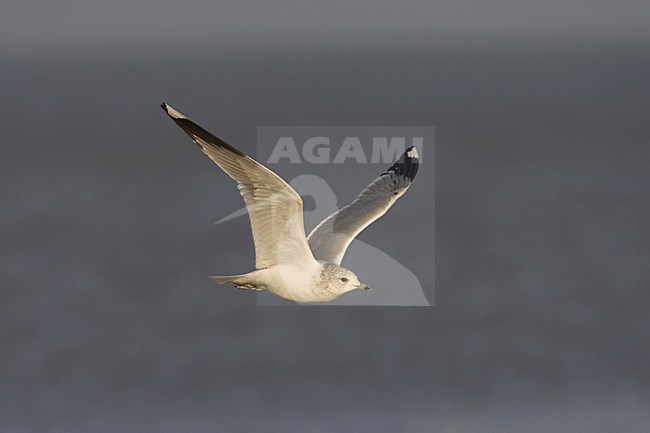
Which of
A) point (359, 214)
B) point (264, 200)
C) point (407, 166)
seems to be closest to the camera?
point (264, 200)

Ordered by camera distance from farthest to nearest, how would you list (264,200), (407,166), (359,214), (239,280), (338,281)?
(407,166) < (359,214) < (239,280) < (338,281) < (264,200)

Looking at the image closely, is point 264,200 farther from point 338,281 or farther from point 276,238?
point 338,281

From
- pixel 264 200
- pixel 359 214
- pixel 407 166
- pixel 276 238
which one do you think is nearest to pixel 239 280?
pixel 276 238

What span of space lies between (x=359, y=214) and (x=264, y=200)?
145 cm

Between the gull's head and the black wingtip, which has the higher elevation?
the black wingtip

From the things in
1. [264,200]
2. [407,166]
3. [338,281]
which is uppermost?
[407,166]

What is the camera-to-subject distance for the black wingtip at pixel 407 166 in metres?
10.1

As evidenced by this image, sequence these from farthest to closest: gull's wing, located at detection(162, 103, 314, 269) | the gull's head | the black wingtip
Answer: the black wingtip
the gull's head
gull's wing, located at detection(162, 103, 314, 269)

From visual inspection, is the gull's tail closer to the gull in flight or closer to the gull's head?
the gull in flight

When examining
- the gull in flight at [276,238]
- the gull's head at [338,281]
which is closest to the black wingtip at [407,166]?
the gull in flight at [276,238]

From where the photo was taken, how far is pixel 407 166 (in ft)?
33.5

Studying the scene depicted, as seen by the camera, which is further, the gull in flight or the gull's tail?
the gull's tail

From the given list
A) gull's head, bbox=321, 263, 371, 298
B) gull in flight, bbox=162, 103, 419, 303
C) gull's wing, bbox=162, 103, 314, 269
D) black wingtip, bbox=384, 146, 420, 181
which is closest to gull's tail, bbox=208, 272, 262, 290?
gull in flight, bbox=162, 103, 419, 303

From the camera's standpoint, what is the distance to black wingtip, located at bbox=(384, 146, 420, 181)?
10.1 metres
